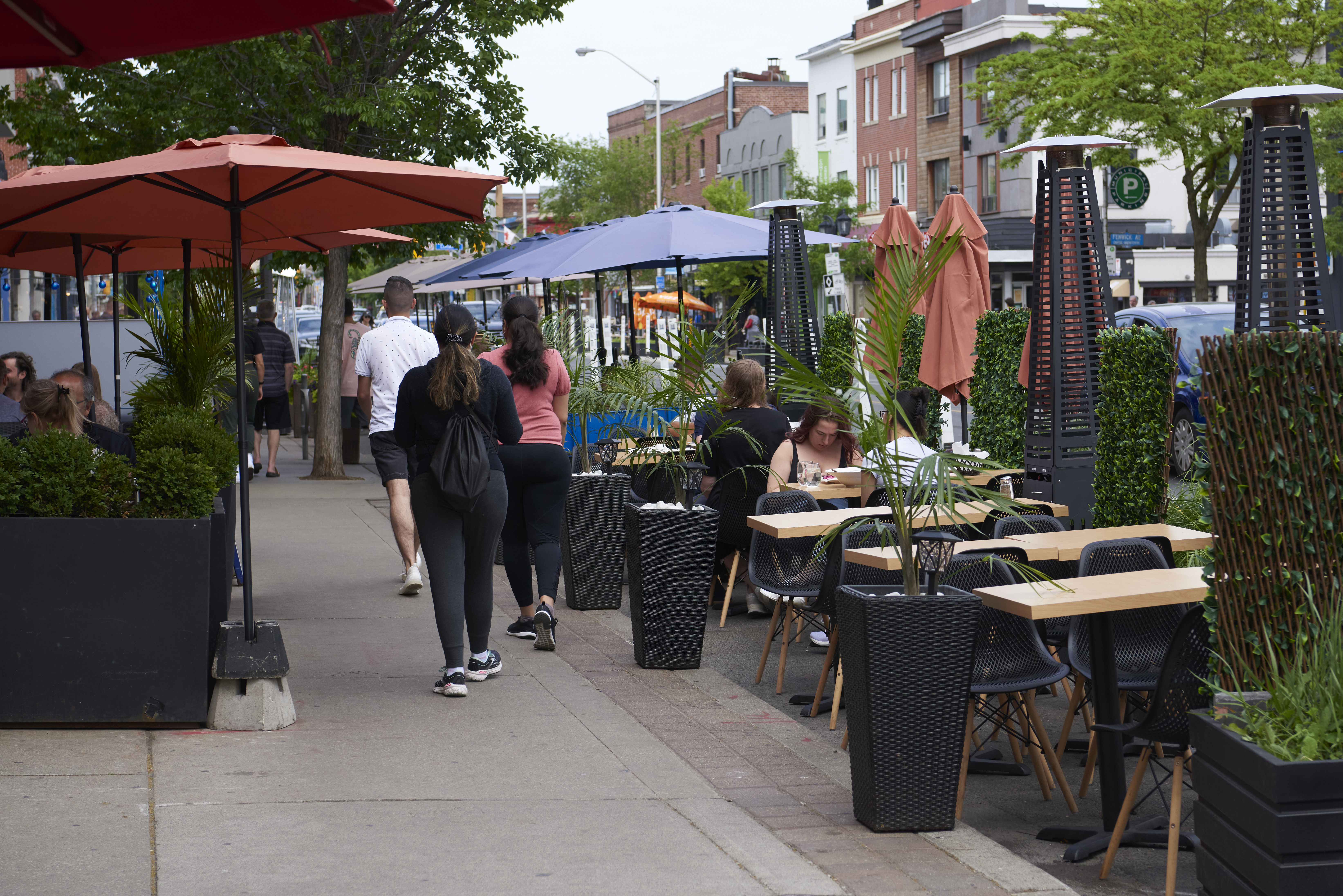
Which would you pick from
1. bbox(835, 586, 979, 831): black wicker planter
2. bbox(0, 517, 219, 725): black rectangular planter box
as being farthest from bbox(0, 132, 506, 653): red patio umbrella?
bbox(835, 586, 979, 831): black wicker planter

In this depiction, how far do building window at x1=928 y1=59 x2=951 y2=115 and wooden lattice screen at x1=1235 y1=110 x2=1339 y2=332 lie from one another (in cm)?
4780

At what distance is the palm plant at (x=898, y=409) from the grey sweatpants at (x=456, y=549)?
1.83 meters

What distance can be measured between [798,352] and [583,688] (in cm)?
703

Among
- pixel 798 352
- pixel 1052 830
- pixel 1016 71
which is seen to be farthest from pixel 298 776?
pixel 1016 71

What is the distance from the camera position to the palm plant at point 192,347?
28.3ft

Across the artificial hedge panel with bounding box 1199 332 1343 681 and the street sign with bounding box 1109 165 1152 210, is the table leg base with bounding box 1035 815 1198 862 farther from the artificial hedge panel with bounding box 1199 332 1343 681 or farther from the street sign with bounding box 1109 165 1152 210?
the street sign with bounding box 1109 165 1152 210

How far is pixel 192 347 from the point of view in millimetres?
8602

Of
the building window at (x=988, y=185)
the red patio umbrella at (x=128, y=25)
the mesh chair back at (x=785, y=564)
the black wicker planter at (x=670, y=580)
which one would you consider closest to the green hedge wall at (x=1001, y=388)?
the mesh chair back at (x=785, y=564)

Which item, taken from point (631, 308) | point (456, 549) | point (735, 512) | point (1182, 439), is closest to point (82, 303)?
point (456, 549)

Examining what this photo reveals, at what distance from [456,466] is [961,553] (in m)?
2.33

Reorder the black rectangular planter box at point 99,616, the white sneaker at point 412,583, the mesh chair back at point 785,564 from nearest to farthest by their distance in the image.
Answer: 1. the black rectangular planter box at point 99,616
2. the mesh chair back at point 785,564
3. the white sneaker at point 412,583

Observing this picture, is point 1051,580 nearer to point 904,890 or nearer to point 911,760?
point 911,760

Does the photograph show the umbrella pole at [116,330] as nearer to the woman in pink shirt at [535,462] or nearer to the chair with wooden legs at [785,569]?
the woman in pink shirt at [535,462]

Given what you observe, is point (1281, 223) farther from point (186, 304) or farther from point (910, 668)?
point (186, 304)
